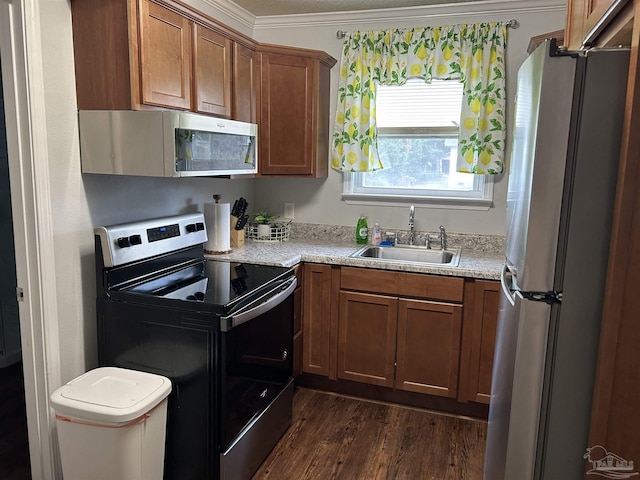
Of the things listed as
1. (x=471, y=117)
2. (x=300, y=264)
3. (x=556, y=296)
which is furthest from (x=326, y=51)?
(x=556, y=296)

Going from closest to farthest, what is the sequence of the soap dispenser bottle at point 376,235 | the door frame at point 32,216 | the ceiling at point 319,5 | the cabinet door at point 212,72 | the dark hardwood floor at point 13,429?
the door frame at point 32,216 → the dark hardwood floor at point 13,429 → the cabinet door at point 212,72 → the ceiling at point 319,5 → the soap dispenser bottle at point 376,235

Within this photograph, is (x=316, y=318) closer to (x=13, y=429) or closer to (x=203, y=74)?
(x=203, y=74)

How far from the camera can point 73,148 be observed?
6.73 feet

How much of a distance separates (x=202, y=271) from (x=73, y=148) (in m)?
0.83

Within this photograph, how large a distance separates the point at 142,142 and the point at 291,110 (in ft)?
4.27

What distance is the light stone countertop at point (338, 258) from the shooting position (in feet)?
8.68

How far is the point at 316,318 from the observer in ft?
9.70

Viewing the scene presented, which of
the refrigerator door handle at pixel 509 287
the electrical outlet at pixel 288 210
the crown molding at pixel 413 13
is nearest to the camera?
the refrigerator door handle at pixel 509 287

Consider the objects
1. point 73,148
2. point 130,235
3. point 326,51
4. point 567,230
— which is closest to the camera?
point 567,230

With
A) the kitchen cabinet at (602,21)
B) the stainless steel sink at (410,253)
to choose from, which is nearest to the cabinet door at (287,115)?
the stainless steel sink at (410,253)

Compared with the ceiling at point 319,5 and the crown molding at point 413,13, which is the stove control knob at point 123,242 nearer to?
the ceiling at point 319,5

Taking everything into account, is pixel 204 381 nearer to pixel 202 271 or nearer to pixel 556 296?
pixel 202 271

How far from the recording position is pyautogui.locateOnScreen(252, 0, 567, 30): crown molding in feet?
9.47

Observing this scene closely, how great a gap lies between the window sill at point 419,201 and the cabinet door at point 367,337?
784 mm
